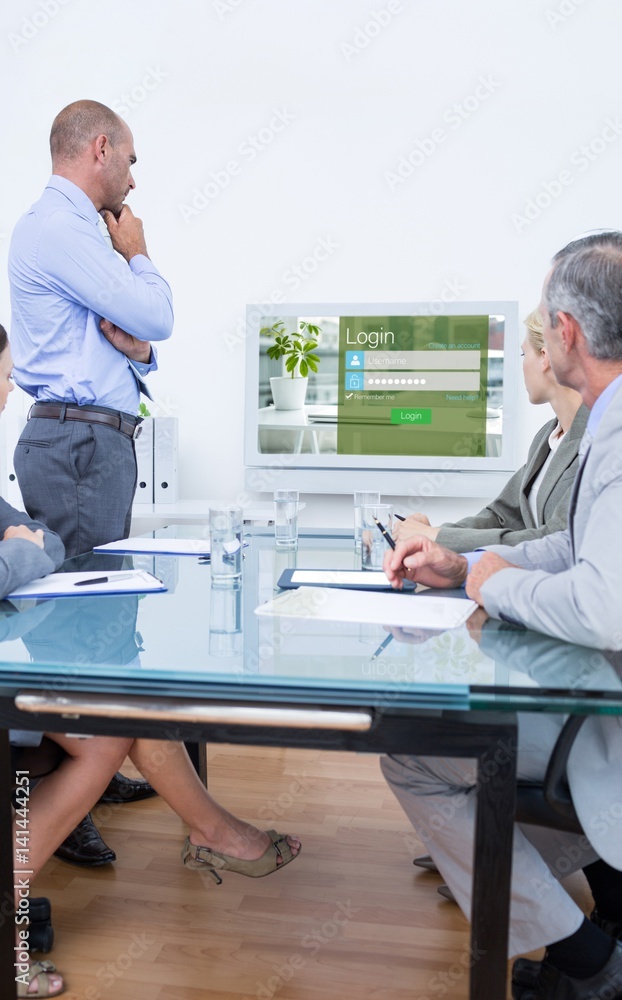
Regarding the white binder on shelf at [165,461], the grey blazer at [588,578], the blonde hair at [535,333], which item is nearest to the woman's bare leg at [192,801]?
the grey blazer at [588,578]

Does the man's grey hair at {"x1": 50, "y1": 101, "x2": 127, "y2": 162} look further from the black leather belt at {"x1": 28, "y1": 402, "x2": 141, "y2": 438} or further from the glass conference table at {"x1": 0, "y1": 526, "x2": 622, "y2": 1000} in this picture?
the glass conference table at {"x1": 0, "y1": 526, "x2": 622, "y2": 1000}

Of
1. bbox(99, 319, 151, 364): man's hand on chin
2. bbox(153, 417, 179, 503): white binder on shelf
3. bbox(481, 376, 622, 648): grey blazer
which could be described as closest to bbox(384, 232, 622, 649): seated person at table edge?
bbox(481, 376, 622, 648): grey blazer

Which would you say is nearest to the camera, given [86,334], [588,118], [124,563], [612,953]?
[612,953]

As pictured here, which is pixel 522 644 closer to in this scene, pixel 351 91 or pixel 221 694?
pixel 221 694

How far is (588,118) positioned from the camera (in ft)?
13.1

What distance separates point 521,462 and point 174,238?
1975mm

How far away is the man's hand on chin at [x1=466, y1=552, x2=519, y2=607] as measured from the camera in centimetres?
149

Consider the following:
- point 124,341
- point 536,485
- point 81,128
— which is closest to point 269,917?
point 536,485

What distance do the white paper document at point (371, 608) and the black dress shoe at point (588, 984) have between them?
0.60 metres

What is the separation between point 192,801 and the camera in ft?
6.07

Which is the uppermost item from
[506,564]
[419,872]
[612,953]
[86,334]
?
[86,334]

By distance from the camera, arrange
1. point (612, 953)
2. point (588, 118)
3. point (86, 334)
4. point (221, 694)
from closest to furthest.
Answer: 1. point (221, 694)
2. point (612, 953)
3. point (86, 334)
4. point (588, 118)

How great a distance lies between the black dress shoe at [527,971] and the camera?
1.60m

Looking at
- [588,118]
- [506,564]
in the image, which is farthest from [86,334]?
[588,118]
